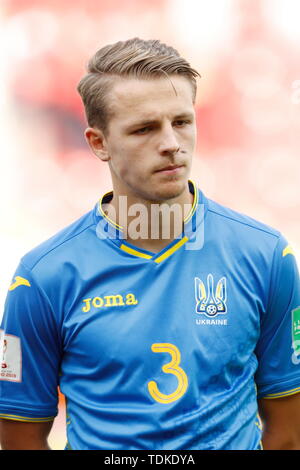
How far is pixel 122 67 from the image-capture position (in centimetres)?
244

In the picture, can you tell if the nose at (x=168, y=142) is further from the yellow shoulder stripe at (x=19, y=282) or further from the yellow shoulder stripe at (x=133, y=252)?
the yellow shoulder stripe at (x=19, y=282)

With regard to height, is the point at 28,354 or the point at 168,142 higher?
the point at 168,142

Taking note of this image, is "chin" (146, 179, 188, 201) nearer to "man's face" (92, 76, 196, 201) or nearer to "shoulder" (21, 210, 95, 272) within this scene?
"man's face" (92, 76, 196, 201)

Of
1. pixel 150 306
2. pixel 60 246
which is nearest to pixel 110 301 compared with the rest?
pixel 150 306

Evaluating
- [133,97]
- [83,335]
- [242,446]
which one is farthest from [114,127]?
[242,446]

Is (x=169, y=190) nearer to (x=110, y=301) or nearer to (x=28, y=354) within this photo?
(x=110, y=301)

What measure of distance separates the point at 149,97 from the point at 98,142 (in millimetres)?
376

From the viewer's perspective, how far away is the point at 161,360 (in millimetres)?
2289

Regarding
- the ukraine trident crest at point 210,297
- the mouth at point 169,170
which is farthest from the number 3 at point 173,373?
the mouth at point 169,170

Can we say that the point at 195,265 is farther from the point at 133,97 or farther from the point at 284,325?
the point at 133,97

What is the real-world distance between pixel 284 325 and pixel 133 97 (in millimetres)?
1091

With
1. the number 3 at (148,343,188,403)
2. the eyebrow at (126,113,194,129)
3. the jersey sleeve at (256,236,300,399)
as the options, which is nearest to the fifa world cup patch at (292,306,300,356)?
the jersey sleeve at (256,236,300,399)

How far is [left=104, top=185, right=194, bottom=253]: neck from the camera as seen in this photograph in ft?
8.11

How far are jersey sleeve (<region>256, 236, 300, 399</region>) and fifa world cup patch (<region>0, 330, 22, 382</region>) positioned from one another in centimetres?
96
